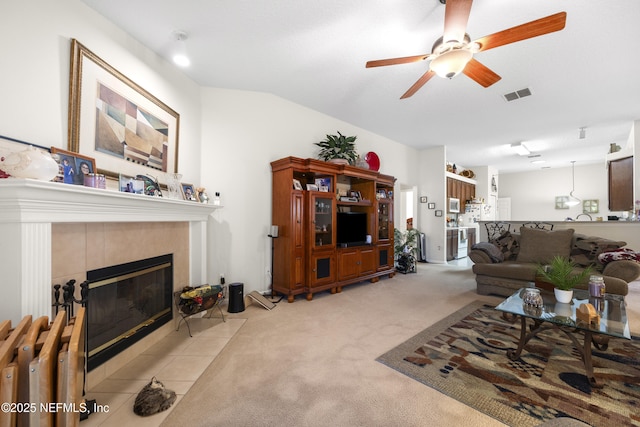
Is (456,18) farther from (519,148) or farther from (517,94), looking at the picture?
(519,148)

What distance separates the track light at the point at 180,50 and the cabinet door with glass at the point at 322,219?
6.85 feet

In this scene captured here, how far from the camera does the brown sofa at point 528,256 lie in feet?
11.3

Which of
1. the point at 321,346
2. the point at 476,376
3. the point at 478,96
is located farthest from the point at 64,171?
the point at 478,96

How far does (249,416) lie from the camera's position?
1505 millimetres

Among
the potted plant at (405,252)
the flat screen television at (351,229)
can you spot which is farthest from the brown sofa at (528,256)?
the flat screen television at (351,229)

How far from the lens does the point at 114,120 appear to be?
218 centimetres

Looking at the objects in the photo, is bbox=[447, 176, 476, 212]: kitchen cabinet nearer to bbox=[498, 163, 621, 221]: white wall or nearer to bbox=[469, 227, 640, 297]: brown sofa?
bbox=[498, 163, 621, 221]: white wall

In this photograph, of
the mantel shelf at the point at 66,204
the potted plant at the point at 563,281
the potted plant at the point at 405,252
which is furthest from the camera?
the potted plant at the point at 405,252

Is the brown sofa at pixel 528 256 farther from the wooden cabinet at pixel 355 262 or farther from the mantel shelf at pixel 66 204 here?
the mantel shelf at pixel 66 204

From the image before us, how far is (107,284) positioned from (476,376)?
2.75 metres

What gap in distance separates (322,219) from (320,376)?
227 cm

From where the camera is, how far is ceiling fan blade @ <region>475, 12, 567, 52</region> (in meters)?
1.61

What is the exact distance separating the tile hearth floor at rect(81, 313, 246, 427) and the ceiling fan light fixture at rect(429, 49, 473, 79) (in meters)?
2.94

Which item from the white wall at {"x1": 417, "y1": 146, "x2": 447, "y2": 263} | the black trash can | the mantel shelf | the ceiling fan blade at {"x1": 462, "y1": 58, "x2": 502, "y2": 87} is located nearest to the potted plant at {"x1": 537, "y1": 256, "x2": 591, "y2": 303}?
the ceiling fan blade at {"x1": 462, "y1": 58, "x2": 502, "y2": 87}
